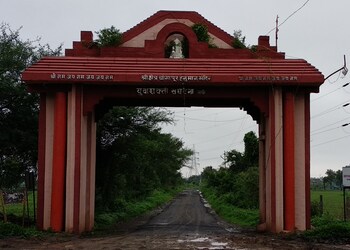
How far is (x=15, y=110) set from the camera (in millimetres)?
→ 23703

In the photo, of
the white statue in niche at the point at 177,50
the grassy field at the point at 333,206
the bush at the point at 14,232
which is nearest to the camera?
the bush at the point at 14,232

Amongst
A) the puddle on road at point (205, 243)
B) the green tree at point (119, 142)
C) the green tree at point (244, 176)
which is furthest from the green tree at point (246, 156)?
the puddle on road at point (205, 243)

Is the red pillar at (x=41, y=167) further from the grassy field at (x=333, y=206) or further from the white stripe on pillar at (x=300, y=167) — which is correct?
the grassy field at (x=333, y=206)

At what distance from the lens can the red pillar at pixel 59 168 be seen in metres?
17.9

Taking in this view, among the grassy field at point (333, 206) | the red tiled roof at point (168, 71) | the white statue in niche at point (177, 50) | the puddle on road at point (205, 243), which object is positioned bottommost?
the grassy field at point (333, 206)

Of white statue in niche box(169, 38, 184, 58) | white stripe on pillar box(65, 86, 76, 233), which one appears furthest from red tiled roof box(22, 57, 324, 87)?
white stripe on pillar box(65, 86, 76, 233)

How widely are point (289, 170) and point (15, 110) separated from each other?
1258cm

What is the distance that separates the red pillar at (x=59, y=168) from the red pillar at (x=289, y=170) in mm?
7622

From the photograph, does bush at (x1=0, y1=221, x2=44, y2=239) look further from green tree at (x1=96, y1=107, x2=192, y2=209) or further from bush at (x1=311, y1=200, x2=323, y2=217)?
bush at (x1=311, y1=200, x2=323, y2=217)

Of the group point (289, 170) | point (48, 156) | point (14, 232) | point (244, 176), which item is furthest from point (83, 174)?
point (244, 176)

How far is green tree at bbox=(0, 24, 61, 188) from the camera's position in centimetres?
2306

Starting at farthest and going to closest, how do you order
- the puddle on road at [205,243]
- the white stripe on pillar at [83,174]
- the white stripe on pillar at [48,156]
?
the white stripe on pillar at [83,174], the white stripe on pillar at [48,156], the puddle on road at [205,243]

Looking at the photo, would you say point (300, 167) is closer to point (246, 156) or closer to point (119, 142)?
point (119, 142)

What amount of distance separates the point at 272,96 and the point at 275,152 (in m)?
2.00
